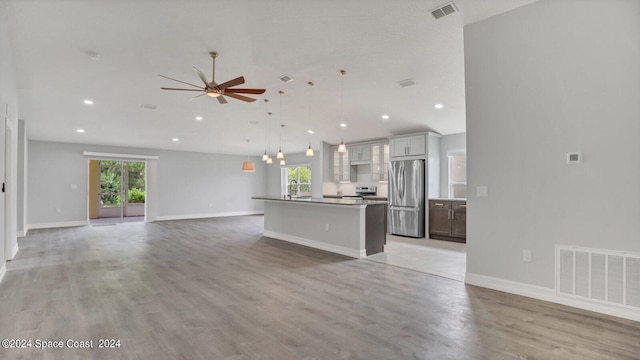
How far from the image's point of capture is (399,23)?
3.59 metres

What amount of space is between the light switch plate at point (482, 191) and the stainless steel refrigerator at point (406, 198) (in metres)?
3.59

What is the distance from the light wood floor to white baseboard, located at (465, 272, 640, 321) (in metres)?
0.10

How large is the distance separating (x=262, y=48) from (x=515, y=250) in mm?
3965

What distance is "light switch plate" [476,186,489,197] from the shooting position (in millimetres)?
3648

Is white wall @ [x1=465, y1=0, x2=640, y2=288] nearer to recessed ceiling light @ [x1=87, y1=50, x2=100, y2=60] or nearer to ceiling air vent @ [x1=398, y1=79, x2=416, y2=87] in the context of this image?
ceiling air vent @ [x1=398, y1=79, x2=416, y2=87]

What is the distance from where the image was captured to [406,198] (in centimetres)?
747

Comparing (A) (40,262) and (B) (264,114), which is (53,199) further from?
(B) (264,114)

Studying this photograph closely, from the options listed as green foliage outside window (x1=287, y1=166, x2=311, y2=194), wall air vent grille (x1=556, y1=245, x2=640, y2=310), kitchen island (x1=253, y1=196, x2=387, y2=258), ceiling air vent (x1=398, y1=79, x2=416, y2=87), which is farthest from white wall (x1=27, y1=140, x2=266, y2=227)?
wall air vent grille (x1=556, y1=245, x2=640, y2=310)

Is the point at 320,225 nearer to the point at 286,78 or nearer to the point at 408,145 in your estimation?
the point at 286,78

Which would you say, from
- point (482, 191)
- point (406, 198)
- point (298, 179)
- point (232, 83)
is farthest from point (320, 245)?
point (298, 179)

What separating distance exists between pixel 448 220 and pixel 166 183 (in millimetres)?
8904

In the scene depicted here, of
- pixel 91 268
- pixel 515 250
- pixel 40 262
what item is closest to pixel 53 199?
pixel 40 262

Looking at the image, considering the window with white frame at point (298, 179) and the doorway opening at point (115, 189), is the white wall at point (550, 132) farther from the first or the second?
the doorway opening at point (115, 189)

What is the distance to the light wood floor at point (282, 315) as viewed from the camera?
2.27 metres
